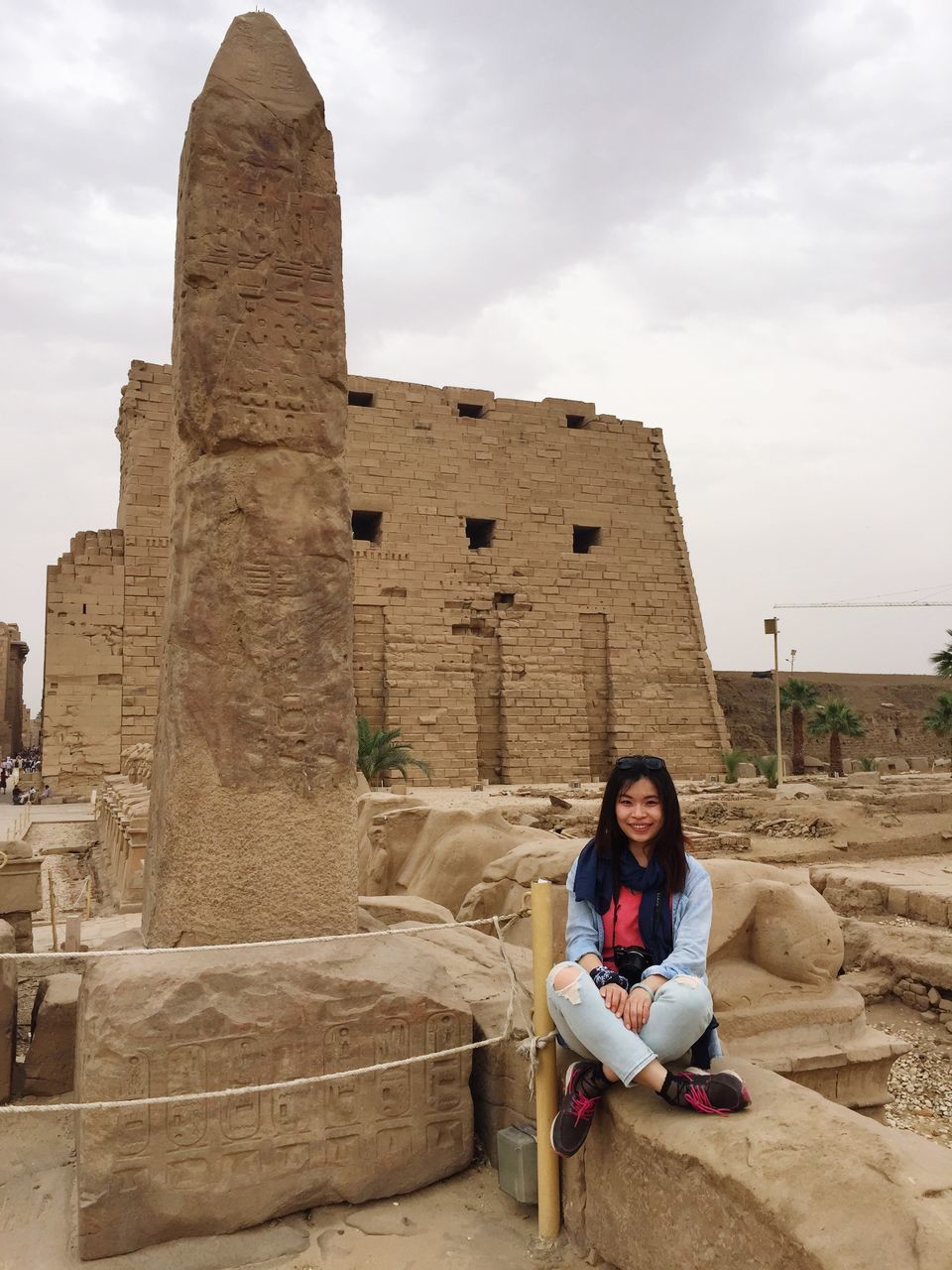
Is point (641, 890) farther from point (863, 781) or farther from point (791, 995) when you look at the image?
point (863, 781)

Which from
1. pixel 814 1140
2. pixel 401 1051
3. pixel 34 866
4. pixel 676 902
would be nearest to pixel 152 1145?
pixel 401 1051

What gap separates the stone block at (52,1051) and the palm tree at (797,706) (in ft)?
77.6

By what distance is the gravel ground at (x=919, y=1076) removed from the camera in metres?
4.38

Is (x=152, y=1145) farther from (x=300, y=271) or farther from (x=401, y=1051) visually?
(x=300, y=271)

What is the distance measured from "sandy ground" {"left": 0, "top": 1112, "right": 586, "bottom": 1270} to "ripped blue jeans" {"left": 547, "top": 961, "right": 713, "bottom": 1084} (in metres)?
0.59

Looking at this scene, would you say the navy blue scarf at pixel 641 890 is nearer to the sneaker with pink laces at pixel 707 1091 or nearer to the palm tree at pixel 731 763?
the sneaker with pink laces at pixel 707 1091

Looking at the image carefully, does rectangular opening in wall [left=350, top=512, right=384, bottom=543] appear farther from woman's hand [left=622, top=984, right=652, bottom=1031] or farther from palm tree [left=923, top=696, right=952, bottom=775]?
woman's hand [left=622, top=984, right=652, bottom=1031]

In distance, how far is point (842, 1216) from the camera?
65.3 inches

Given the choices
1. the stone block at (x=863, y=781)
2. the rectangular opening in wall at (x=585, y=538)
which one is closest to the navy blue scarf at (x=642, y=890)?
the stone block at (x=863, y=781)

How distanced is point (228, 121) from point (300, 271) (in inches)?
20.9

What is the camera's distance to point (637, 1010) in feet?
7.06

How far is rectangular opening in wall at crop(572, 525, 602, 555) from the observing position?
66.8 feet

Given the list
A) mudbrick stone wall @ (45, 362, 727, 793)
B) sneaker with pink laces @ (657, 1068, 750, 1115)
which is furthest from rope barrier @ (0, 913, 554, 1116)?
mudbrick stone wall @ (45, 362, 727, 793)

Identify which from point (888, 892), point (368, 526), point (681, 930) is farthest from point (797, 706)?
point (681, 930)
